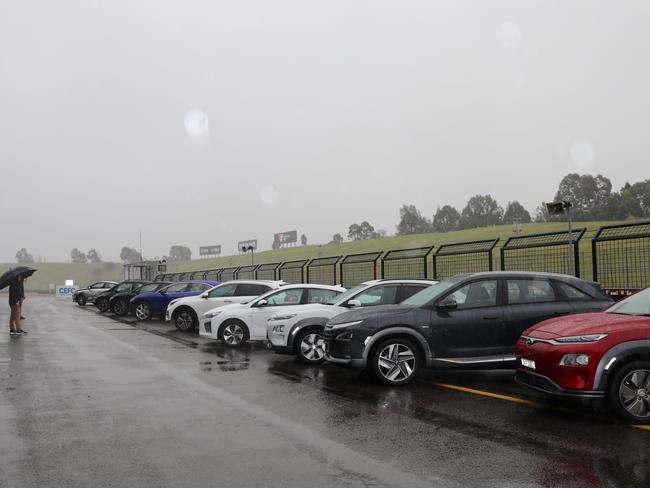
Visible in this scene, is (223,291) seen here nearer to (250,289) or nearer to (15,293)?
(250,289)

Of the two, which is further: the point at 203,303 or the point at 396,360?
the point at 203,303

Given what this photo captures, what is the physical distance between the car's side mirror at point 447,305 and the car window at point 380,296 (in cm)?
224

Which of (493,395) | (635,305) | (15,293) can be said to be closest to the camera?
(635,305)

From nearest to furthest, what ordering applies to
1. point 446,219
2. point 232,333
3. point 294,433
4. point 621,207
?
point 294,433 < point 232,333 < point 621,207 < point 446,219

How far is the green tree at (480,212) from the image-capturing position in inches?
5999

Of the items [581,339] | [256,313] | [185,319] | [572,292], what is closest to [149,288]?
[185,319]

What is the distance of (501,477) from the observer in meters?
4.76

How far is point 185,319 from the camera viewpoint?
18906 millimetres

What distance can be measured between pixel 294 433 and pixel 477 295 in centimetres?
426

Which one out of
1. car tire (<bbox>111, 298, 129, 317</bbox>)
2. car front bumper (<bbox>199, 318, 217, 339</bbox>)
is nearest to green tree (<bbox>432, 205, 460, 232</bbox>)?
car tire (<bbox>111, 298, 129, 317</bbox>)

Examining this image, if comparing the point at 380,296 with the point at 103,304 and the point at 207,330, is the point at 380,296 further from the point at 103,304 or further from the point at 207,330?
the point at 103,304

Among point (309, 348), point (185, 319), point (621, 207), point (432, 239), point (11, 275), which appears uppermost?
point (621, 207)

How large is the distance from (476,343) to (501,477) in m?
4.31

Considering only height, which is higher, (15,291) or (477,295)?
(15,291)
